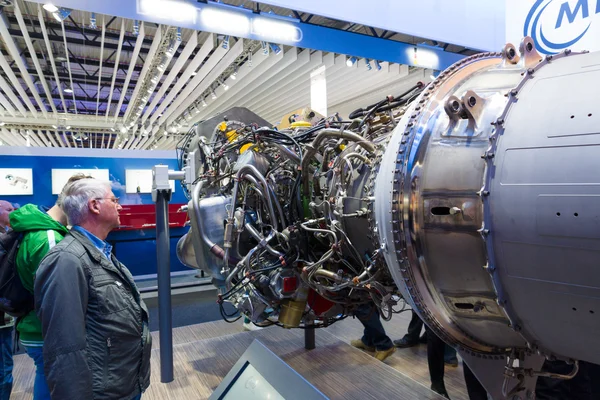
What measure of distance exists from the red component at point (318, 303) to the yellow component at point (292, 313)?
11cm

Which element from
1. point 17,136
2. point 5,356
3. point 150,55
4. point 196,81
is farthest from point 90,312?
point 17,136

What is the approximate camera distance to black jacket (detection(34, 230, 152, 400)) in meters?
1.65

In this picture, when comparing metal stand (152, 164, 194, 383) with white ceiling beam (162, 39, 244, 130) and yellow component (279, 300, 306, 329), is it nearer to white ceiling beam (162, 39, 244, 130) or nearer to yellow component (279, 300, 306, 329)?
yellow component (279, 300, 306, 329)

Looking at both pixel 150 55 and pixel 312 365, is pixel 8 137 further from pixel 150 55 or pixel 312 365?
pixel 312 365

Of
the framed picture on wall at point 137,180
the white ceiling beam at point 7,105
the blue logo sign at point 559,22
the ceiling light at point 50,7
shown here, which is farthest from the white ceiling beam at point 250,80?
the blue logo sign at point 559,22

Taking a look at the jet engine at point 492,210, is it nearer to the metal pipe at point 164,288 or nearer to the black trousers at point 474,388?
the black trousers at point 474,388

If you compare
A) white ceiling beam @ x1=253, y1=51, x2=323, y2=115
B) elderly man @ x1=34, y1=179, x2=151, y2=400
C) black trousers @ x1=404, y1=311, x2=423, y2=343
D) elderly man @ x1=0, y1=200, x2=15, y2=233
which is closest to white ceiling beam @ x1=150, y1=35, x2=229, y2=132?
white ceiling beam @ x1=253, y1=51, x2=323, y2=115

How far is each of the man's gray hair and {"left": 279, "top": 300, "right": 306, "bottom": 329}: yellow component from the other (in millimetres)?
1385

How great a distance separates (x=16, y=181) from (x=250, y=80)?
4.68 metres

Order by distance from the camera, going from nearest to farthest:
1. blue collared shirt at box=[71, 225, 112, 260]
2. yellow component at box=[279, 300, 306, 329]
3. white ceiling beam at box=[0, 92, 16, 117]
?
blue collared shirt at box=[71, 225, 112, 260]
yellow component at box=[279, 300, 306, 329]
white ceiling beam at box=[0, 92, 16, 117]

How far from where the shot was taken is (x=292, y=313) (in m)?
2.77

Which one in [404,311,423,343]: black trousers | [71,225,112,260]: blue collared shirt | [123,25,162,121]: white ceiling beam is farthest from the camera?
[123,25,162,121]: white ceiling beam

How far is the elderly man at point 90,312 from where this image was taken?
5.43 ft

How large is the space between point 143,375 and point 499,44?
4631mm
